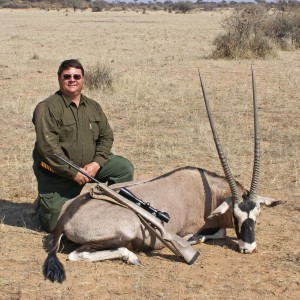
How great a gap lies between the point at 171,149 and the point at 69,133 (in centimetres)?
320

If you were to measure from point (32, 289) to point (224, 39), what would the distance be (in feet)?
49.3

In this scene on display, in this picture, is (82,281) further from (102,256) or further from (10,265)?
(10,265)

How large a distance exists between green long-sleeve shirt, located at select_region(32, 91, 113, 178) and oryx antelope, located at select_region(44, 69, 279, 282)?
0.44m

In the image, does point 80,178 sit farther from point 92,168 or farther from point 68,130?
point 68,130

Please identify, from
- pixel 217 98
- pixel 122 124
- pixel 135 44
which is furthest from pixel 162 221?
pixel 135 44

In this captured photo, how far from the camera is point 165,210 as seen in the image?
16.6 ft

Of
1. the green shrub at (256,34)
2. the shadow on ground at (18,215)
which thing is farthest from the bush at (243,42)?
the shadow on ground at (18,215)

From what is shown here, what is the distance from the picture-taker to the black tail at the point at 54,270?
4.41m

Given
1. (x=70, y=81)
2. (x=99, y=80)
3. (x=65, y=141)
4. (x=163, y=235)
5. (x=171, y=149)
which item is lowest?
(x=171, y=149)

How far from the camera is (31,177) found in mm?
7230

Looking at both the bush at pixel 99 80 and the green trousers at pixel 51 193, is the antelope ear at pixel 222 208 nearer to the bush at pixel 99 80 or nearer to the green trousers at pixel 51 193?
the green trousers at pixel 51 193

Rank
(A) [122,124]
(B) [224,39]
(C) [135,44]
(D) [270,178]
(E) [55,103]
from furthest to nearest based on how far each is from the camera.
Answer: (C) [135,44], (B) [224,39], (A) [122,124], (D) [270,178], (E) [55,103]

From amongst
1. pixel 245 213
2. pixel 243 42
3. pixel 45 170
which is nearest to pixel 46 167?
pixel 45 170

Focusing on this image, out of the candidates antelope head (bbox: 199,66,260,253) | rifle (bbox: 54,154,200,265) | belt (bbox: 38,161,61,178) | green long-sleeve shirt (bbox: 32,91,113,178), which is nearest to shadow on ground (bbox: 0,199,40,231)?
belt (bbox: 38,161,61,178)
